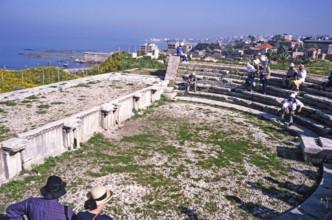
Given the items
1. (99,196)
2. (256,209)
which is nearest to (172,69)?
(256,209)

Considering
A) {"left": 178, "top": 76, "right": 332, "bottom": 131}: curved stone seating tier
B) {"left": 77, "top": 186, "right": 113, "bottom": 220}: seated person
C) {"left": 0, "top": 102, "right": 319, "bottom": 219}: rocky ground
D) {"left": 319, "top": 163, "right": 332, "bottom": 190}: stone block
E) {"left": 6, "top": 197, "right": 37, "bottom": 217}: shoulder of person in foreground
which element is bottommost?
{"left": 0, "top": 102, "right": 319, "bottom": 219}: rocky ground

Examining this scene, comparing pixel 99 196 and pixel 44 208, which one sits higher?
pixel 99 196

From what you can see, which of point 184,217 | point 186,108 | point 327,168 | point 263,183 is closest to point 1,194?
point 184,217

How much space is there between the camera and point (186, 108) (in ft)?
45.4

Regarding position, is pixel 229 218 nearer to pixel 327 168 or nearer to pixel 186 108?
pixel 327 168

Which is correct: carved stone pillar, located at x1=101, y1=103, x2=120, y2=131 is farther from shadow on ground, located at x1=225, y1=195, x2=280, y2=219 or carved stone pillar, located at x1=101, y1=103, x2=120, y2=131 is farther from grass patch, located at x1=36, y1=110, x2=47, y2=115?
shadow on ground, located at x1=225, y1=195, x2=280, y2=219

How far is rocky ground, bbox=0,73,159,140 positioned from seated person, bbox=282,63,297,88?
7224mm

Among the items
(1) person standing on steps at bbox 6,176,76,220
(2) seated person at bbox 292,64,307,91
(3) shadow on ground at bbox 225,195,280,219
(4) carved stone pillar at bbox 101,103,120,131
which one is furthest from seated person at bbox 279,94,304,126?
(1) person standing on steps at bbox 6,176,76,220

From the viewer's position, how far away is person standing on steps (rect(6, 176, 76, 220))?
3.14 metres

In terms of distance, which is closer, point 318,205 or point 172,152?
point 318,205

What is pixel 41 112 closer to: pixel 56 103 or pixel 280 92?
pixel 56 103

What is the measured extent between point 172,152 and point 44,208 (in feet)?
18.7

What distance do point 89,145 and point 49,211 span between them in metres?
5.66

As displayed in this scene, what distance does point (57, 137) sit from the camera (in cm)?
779
